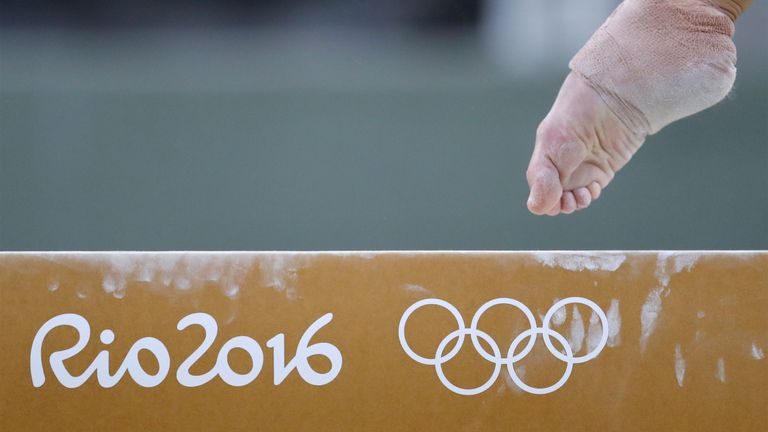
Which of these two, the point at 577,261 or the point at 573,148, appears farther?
the point at 573,148

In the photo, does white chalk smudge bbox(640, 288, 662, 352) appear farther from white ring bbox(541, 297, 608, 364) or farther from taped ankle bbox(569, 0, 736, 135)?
taped ankle bbox(569, 0, 736, 135)

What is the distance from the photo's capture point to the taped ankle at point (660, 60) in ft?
5.65

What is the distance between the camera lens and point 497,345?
135 centimetres

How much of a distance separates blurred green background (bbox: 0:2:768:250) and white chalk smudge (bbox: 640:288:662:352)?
219 cm

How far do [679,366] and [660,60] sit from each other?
63 cm

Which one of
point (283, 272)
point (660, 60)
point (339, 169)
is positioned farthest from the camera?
point (339, 169)

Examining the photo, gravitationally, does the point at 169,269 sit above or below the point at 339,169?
above

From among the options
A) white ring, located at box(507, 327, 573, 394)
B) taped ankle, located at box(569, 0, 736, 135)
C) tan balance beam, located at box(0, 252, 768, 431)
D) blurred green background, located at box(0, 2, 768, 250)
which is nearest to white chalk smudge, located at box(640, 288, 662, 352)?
tan balance beam, located at box(0, 252, 768, 431)

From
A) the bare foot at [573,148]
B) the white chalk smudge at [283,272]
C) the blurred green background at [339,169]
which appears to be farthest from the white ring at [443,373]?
the blurred green background at [339,169]

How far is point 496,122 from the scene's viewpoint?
355 centimetres

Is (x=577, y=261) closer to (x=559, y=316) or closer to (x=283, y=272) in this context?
(x=559, y=316)

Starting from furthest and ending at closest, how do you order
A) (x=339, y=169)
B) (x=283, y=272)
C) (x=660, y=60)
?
(x=339, y=169) < (x=660, y=60) < (x=283, y=272)

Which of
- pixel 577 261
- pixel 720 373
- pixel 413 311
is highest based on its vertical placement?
pixel 413 311

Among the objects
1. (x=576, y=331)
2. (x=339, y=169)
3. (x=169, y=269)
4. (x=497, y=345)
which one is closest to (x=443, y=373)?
(x=497, y=345)
